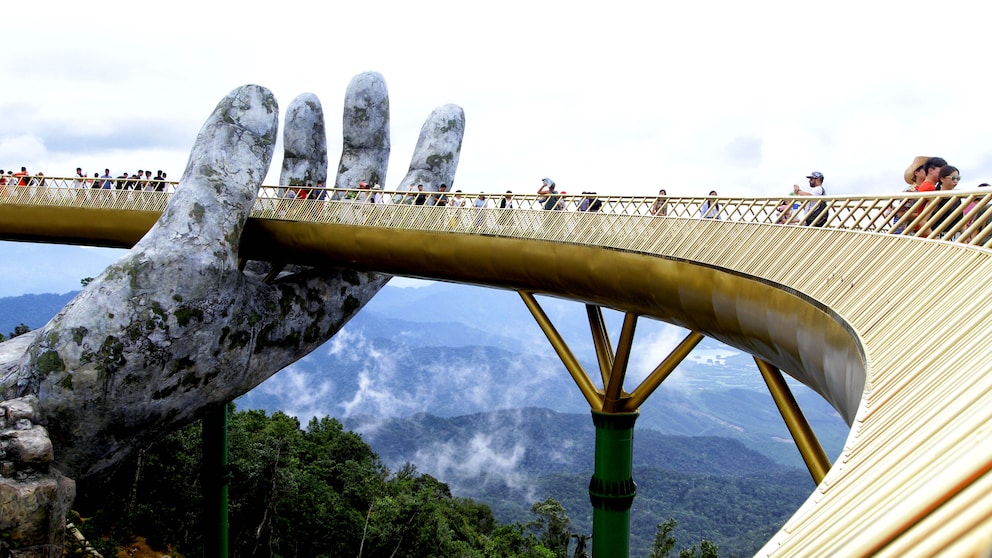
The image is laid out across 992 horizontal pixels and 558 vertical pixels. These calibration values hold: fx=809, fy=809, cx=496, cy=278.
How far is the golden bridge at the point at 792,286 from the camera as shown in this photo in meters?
2.09

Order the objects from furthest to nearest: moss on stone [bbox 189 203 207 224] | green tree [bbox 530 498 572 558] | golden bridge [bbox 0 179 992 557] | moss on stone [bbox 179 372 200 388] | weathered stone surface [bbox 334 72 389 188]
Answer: green tree [bbox 530 498 572 558] < weathered stone surface [bbox 334 72 389 188] < moss on stone [bbox 189 203 207 224] < moss on stone [bbox 179 372 200 388] < golden bridge [bbox 0 179 992 557]

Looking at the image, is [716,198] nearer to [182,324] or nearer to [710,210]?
[710,210]

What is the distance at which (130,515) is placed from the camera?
23.5 metres

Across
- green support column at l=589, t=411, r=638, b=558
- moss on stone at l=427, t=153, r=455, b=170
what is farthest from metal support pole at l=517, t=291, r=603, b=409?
moss on stone at l=427, t=153, r=455, b=170

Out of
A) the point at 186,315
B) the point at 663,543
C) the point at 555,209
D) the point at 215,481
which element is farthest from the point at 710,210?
the point at 663,543

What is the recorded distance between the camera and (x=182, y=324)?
12359 mm

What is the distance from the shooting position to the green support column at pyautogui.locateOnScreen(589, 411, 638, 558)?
37.6 ft

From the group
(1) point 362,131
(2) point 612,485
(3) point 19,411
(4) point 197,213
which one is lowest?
(2) point 612,485

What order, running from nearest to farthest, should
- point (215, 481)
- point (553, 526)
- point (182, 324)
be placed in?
point (182, 324), point (215, 481), point (553, 526)

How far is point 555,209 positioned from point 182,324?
5941mm

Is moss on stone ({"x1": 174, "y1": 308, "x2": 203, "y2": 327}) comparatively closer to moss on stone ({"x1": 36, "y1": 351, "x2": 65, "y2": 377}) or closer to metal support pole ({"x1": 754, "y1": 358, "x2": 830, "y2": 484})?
moss on stone ({"x1": 36, "y1": 351, "x2": 65, "y2": 377})

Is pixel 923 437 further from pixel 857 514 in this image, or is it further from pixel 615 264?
pixel 615 264

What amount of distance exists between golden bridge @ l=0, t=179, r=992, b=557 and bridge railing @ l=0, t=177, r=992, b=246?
30mm

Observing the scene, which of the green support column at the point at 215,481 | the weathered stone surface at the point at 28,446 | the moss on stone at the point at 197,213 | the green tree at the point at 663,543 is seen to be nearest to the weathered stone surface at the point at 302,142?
the moss on stone at the point at 197,213
